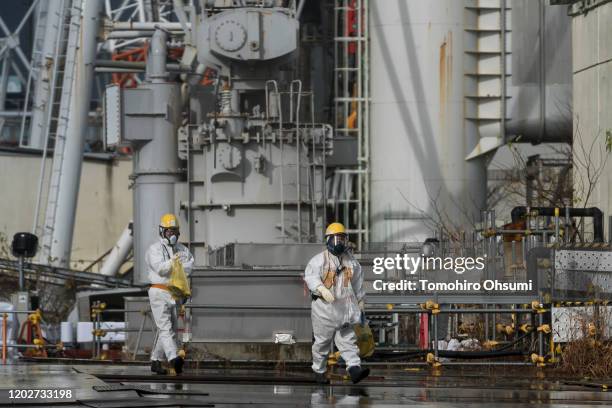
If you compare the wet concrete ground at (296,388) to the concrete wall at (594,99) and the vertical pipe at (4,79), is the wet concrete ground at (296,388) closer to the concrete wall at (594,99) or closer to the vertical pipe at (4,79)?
the concrete wall at (594,99)

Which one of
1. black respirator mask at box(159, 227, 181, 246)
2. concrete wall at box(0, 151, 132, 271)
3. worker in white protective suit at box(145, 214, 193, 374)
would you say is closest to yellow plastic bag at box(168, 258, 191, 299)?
worker in white protective suit at box(145, 214, 193, 374)

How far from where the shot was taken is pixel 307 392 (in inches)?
766

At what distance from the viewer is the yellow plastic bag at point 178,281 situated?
22.1 metres

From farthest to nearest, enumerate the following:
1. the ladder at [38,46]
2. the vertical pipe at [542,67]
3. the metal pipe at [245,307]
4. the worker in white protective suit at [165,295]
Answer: the ladder at [38,46]
the vertical pipe at [542,67]
the metal pipe at [245,307]
the worker in white protective suit at [165,295]

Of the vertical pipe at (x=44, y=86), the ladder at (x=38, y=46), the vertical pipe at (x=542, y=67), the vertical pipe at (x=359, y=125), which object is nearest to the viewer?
the vertical pipe at (x=542, y=67)

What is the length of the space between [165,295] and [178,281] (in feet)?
0.85

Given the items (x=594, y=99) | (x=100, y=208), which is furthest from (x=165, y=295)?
(x=100, y=208)

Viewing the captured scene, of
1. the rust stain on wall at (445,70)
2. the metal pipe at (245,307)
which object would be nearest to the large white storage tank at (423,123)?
the rust stain on wall at (445,70)

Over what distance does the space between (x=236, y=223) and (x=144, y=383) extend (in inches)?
828

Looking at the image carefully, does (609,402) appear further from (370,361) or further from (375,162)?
(375,162)

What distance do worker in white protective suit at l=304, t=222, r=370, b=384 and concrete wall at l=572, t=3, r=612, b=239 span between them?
941 centimetres

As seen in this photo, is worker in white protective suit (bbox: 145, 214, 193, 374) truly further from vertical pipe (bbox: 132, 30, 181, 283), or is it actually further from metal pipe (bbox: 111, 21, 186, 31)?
metal pipe (bbox: 111, 21, 186, 31)

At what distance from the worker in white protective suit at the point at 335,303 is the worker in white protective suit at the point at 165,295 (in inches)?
91.3

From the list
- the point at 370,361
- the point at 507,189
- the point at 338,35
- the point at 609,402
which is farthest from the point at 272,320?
the point at 507,189
